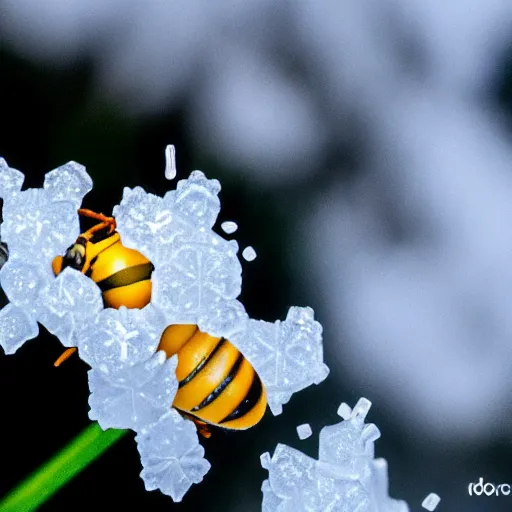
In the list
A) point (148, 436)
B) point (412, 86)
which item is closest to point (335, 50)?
point (412, 86)

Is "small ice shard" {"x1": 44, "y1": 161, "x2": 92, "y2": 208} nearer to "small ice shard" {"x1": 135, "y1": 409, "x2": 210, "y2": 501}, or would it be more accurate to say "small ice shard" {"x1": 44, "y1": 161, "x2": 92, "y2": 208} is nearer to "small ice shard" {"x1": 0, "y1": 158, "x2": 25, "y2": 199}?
"small ice shard" {"x1": 0, "y1": 158, "x2": 25, "y2": 199}

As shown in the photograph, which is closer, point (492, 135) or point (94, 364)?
point (94, 364)

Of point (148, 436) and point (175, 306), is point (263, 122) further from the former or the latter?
point (148, 436)

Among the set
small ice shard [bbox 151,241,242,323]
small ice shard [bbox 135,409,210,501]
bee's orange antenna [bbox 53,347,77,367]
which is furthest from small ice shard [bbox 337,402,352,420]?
bee's orange antenna [bbox 53,347,77,367]

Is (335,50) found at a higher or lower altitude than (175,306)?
higher

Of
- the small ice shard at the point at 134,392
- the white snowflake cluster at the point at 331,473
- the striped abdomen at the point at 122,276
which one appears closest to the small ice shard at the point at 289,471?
the white snowflake cluster at the point at 331,473

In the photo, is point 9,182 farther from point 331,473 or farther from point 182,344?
point 331,473
